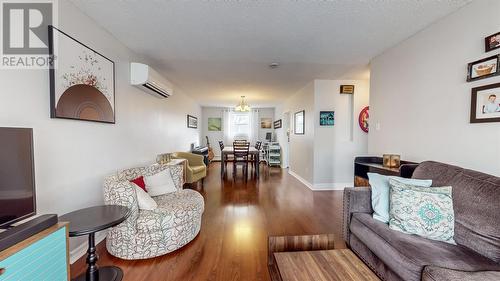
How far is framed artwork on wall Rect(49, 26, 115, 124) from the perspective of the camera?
1.68 metres

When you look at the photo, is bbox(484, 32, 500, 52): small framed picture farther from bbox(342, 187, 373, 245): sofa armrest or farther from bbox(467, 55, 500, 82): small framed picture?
bbox(342, 187, 373, 245): sofa armrest

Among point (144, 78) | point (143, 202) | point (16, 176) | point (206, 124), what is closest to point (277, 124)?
point (206, 124)

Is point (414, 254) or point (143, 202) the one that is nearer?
point (414, 254)

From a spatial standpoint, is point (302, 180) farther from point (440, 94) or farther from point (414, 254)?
point (414, 254)

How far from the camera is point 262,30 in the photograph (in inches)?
90.5

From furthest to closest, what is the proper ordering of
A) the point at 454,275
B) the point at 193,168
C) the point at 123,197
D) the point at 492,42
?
the point at 193,168, the point at 123,197, the point at 492,42, the point at 454,275

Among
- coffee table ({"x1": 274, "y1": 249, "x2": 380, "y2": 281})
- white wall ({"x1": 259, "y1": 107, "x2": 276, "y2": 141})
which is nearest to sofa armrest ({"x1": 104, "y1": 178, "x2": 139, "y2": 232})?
coffee table ({"x1": 274, "y1": 249, "x2": 380, "y2": 281})

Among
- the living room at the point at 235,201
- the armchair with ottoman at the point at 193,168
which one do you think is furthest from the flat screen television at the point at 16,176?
the armchair with ottoman at the point at 193,168

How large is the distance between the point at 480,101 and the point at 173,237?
3044mm

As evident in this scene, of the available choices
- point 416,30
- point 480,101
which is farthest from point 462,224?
point 416,30

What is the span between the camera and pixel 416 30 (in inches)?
92.2

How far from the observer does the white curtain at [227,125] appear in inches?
346

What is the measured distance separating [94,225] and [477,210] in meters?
2.63

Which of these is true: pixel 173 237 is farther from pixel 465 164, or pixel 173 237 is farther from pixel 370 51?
pixel 370 51
